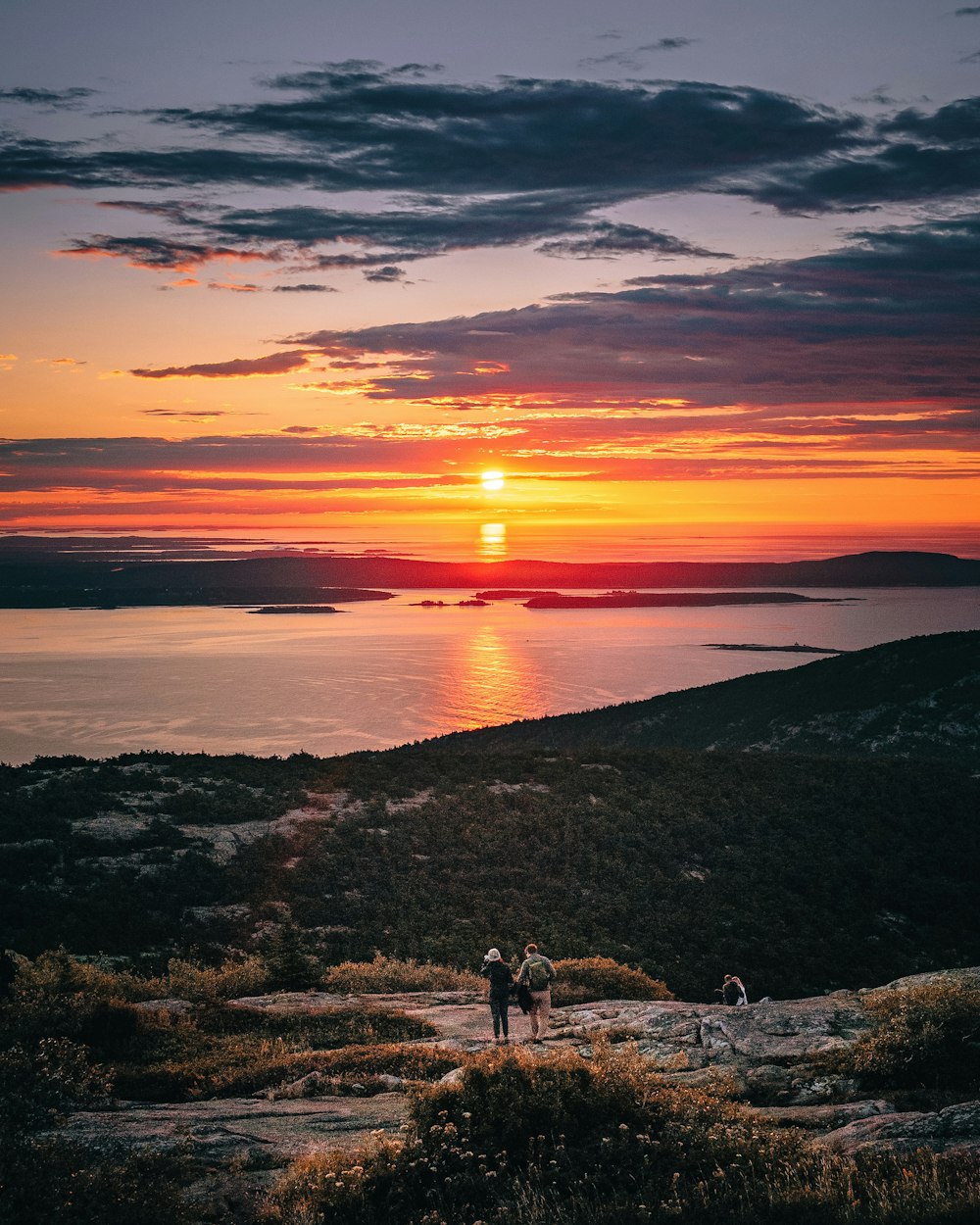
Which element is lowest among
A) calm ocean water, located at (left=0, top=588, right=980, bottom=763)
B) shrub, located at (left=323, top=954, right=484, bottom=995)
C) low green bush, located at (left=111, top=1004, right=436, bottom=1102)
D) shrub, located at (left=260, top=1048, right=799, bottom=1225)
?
calm ocean water, located at (left=0, top=588, right=980, bottom=763)

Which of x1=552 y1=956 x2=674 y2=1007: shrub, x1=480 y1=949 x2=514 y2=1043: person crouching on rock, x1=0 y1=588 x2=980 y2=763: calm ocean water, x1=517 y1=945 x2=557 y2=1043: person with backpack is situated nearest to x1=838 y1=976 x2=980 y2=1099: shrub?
x1=517 y1=945 x2=557 y2=1043: person with backpack

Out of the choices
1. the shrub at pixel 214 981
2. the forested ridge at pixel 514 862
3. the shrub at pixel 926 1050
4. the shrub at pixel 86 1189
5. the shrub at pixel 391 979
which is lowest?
the forested ridge at pixel 514 862

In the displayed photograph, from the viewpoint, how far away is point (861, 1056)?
1276 centimetres

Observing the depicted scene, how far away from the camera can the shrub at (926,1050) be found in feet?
39.2

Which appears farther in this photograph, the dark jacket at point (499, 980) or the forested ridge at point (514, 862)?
the forested ridge at point (514, 862)

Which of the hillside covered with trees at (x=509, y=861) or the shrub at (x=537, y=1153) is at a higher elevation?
the shrub at (x=537, y=1153)

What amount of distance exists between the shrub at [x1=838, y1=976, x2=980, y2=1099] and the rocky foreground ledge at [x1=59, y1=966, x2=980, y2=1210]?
52 centimetres

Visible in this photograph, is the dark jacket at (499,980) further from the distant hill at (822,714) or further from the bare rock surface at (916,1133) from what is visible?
the distant hill at (822,714)

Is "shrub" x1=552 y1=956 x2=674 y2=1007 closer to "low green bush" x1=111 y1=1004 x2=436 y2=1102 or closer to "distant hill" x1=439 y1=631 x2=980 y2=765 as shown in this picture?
"low green bush" x1=111 y1=1004 x2=436 y2=1102

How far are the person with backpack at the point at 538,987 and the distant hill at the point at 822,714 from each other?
70041 millimetres

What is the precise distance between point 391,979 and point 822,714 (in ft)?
259

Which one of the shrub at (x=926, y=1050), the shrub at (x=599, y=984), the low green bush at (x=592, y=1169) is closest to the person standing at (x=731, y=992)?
the shrub at (x=599, y=984)

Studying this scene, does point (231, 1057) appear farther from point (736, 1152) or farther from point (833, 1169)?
point (833, 1169)

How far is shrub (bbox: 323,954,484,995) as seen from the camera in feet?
74.7
